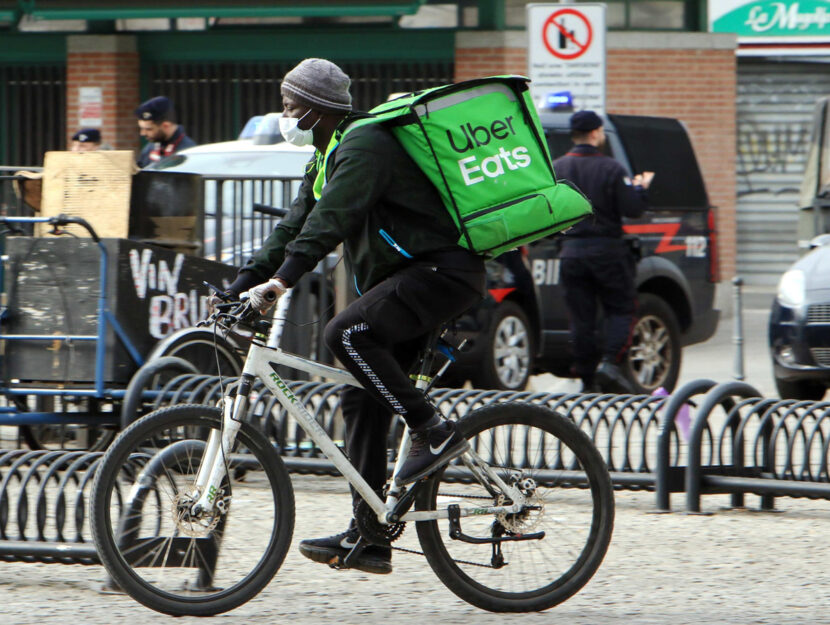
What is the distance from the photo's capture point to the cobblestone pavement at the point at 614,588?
4.93 m

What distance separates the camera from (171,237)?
811cm

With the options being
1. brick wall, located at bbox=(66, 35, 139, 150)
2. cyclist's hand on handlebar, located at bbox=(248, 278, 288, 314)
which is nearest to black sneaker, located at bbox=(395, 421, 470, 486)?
cyclist's hand on handlebar, located at bbox=(248, 278, 288, 314)

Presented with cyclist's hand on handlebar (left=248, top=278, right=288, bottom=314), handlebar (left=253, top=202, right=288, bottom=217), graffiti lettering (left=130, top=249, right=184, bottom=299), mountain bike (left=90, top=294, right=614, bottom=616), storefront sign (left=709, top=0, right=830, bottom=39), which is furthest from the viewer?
storefront sign (left=709, top=0, right=830, bottom=39)

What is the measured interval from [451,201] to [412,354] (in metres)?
0.56

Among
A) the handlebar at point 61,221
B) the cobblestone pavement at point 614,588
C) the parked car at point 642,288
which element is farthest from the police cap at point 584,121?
the cobblestone pavement at point 614,588

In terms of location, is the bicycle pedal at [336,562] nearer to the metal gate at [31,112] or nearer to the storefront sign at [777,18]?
the metal gate at [31,112]

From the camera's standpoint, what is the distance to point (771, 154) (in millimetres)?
21750

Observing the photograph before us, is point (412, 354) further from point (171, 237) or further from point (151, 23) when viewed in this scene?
point (151, 23)

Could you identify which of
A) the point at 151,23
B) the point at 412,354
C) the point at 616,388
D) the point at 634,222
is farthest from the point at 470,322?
the point at 151,23

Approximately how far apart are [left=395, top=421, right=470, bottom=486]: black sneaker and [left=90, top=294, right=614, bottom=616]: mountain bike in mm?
65

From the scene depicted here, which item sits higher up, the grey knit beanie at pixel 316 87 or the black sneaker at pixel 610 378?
the grey knit beanie at pixel 316 87

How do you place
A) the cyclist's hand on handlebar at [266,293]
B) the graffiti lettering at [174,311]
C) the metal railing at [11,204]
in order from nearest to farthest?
the cyclist's hand on handlebar at [266,293]
the graffiti lettering at [174,311]
the metal railing at [11,204]

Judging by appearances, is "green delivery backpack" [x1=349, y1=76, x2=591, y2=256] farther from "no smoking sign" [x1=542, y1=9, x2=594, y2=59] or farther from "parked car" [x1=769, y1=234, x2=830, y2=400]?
"no smoking sign" [x1=542, y1=9, x2=594, y2=59]

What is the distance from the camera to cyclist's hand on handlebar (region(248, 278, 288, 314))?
4.65m
